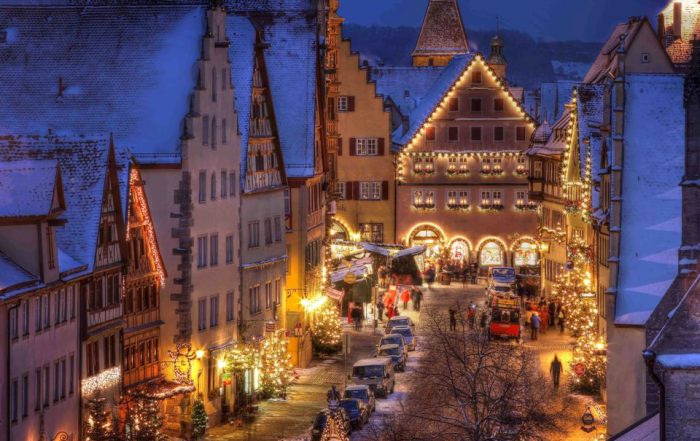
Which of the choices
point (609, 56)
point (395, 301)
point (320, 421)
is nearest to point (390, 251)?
point (395, 301)

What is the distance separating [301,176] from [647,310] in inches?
1021

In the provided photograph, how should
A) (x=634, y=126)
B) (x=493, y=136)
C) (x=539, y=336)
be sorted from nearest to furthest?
(x=634, y=126) < (x=539, y=336) < (x=493, y=136)

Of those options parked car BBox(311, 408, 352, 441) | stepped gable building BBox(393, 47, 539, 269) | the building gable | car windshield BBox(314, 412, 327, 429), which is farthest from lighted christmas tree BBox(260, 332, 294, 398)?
the building gable

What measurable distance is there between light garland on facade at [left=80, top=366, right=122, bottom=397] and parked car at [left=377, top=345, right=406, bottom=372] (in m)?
21.0

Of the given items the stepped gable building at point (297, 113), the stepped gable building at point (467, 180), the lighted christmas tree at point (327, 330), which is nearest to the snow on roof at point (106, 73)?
the stepped gable building at point (297, 113)

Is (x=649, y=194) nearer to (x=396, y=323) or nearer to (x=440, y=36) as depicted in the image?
(x=396, y=323)

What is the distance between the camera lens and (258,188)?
7662cm

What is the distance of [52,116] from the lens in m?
69.7

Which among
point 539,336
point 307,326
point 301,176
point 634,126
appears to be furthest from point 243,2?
point 634,126

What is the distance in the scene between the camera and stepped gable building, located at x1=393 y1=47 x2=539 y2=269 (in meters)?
131

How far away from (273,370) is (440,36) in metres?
87.8

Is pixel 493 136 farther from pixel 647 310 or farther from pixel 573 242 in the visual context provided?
pixel 647 310

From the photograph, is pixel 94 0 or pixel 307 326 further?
pixel 307 326

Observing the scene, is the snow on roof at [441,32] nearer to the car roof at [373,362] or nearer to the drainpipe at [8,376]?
the car roof at [373,362]
